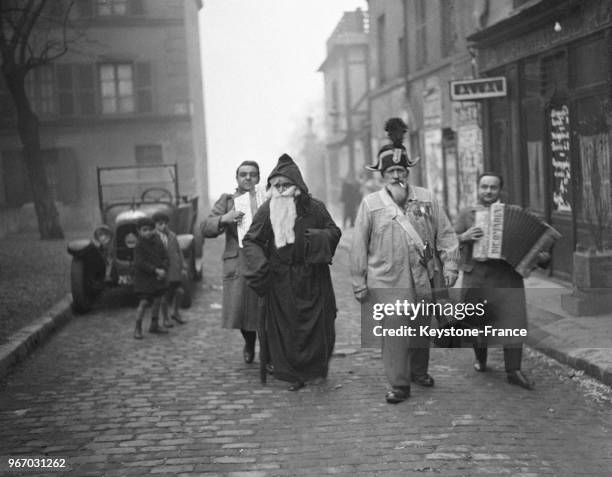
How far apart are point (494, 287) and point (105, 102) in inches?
1020

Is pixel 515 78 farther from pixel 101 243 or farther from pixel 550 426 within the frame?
pixel 550 426

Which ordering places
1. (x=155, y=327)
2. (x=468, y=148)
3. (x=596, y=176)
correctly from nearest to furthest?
(x=155, y=327) < (x=596, y=176) < (x=468, y=148)

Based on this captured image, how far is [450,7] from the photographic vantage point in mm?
18141

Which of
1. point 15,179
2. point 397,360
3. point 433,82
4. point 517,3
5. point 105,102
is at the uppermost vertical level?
point 105,102

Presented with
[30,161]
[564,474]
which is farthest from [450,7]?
[564,474]

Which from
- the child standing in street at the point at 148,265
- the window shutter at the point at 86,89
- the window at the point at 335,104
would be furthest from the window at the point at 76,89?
the child standing in street at the point at 148,265

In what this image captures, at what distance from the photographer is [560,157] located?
12133 millimetres

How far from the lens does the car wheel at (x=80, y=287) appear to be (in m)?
11.1

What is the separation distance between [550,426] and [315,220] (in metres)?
2.45

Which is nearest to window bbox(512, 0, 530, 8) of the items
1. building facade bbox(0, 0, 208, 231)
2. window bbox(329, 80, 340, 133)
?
building facade bbox(0, 0, 208, 231)

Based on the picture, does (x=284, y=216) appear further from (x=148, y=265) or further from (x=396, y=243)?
(x=148, y=265)

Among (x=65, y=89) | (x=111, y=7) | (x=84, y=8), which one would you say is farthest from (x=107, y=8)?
(x=65, y=89)

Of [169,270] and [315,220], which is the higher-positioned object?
[315,220]

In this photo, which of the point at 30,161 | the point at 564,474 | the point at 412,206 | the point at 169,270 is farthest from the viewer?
the point at 30,161
